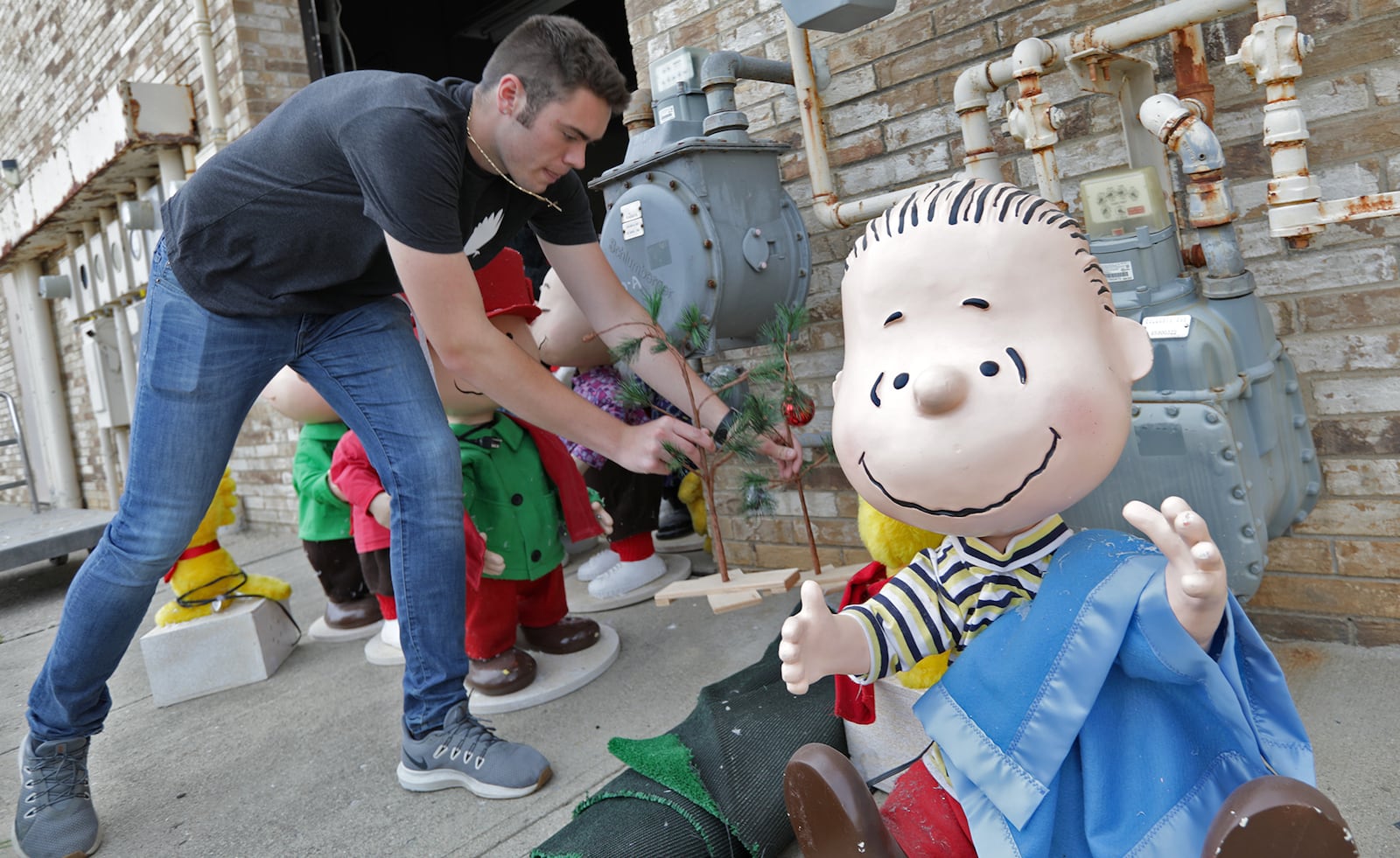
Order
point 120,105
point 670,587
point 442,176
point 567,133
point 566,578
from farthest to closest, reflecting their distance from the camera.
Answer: point 120,105 → point 566,578 → point 670,587 → point 567,133 → point 442,176

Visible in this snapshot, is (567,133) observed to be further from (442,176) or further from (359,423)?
(359,423)

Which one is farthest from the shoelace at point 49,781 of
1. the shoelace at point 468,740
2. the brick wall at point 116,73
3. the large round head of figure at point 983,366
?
the brick wall at point 116,73

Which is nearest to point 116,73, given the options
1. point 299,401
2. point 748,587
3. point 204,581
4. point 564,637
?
point 299,401

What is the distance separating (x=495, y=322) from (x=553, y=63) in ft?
2.91

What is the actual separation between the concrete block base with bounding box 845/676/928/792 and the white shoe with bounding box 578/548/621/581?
69.8 inches

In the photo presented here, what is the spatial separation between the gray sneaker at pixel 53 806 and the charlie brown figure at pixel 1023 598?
1661mm

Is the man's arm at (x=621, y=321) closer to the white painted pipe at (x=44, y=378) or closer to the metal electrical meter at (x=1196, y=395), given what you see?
the metal electrical meter at (x=1196, y=395)

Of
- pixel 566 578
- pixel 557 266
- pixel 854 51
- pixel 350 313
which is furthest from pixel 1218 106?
pixel 566 578

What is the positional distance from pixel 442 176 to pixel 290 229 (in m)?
0.40

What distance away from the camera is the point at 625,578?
3.32 metres

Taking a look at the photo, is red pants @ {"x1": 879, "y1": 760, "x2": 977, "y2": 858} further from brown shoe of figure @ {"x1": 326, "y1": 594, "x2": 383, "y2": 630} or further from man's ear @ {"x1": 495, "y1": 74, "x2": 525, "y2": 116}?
brown shoe of figure @ {"x1": 326, "y1": 594, "x2": 383, "y2": 630}

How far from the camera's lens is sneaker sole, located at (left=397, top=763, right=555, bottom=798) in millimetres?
2018

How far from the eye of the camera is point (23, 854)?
6.65ft

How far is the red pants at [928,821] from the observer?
1276 millimetres
